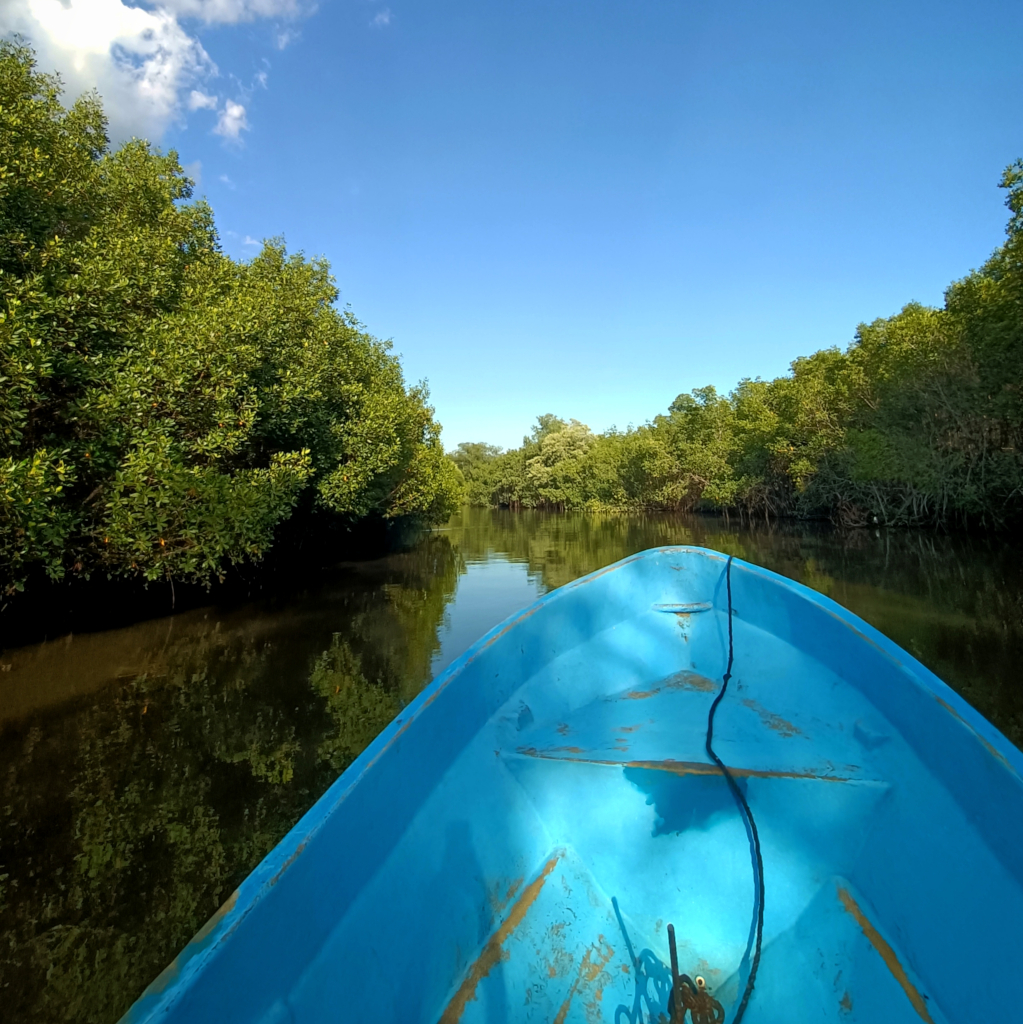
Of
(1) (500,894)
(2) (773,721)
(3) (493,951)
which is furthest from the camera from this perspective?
(2) (773,721)

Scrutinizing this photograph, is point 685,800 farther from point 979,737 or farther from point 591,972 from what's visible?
point 979,737

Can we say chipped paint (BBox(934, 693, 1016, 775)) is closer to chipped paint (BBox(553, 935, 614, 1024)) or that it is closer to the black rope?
the black rope

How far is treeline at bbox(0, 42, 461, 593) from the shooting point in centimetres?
630

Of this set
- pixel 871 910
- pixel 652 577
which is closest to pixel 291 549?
pixel 652 577

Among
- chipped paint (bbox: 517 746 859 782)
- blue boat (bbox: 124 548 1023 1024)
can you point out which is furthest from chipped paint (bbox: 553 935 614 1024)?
Result: chipped paint (bbox: 517 746 859 782)

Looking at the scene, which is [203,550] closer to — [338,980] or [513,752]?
[513,752]

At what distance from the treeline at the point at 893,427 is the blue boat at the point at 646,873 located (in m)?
17.1

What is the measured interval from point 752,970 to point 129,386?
811cm

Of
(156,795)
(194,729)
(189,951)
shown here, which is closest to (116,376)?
(194,729)

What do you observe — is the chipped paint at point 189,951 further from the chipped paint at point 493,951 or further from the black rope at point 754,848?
the black rope at point 754,848

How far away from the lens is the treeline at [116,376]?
20.7 feet

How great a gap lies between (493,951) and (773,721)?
6.03ft

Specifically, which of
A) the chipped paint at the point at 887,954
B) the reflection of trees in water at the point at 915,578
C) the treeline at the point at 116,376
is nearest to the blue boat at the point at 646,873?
the chipped paint at the point at 887,954

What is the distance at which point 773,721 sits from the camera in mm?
3090
